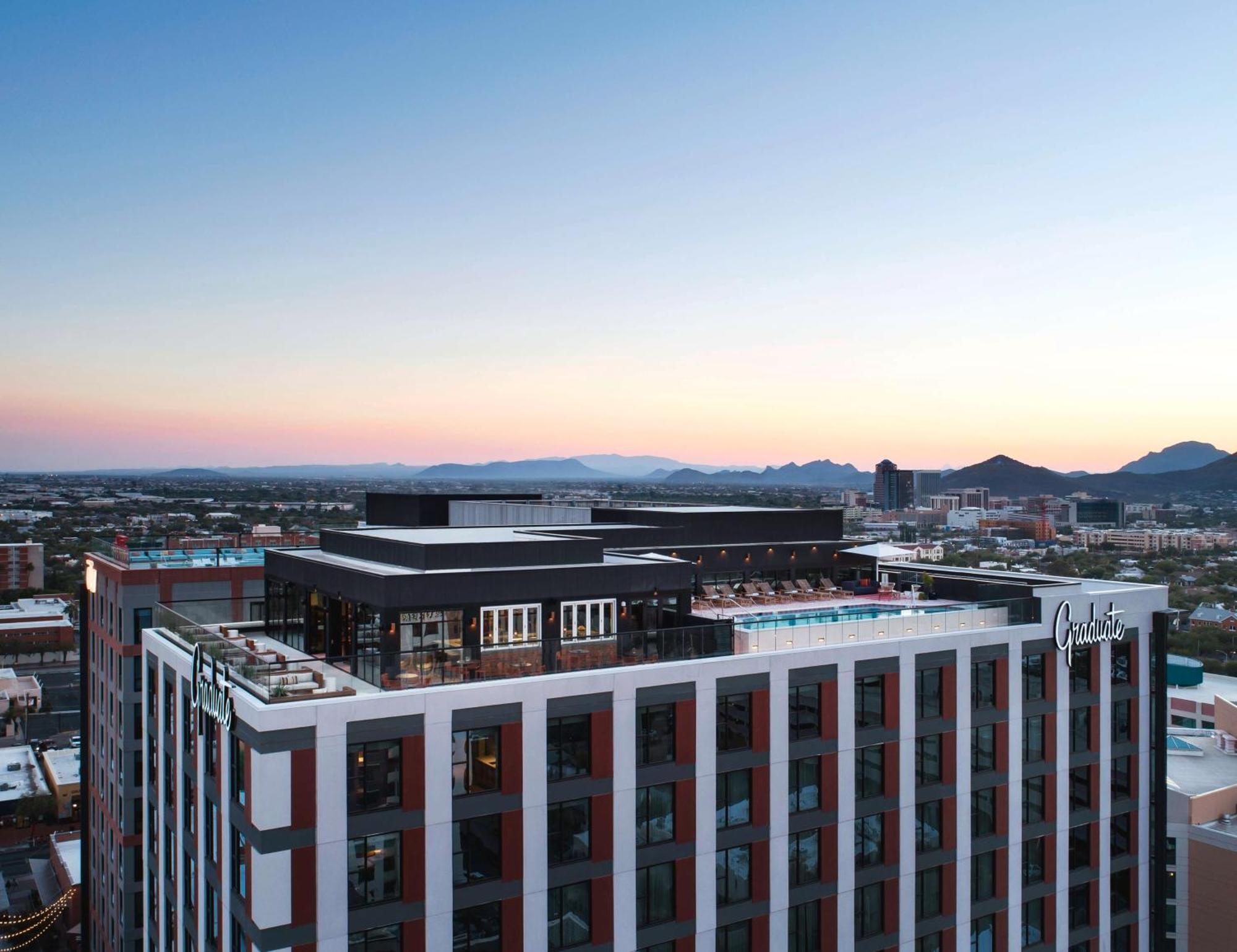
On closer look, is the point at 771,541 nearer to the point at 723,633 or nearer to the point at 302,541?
the point at 723,633

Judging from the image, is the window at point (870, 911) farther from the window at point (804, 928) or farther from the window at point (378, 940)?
the window at point (378, 940)

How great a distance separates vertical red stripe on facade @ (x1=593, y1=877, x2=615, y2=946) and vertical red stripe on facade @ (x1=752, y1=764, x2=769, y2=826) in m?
5.27

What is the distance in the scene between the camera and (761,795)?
2878cm

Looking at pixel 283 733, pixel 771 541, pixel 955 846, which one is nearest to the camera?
pixel 283 733

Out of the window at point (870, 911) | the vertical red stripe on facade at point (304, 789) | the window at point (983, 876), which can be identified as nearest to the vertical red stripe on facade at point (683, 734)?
the window at point (870, 911)

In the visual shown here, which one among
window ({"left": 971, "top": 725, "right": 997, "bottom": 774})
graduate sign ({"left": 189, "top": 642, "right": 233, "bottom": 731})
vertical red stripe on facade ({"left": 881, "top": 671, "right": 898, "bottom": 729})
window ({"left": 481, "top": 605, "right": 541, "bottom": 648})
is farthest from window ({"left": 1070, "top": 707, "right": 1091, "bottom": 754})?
graduate sign ({"left": 189, "top": 642, "right": 233, "bottom": 731})

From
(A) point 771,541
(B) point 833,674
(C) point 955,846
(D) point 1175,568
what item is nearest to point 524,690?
(B) point 833,674

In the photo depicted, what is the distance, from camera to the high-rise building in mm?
45969

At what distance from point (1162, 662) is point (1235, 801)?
23797 millimetres

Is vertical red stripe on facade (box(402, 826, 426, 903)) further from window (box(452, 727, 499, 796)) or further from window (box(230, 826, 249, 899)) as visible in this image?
window (box(230, 826, 249, 899))

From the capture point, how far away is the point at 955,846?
32688 mm

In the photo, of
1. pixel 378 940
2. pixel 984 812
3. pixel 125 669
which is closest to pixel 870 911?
pixel 984 812

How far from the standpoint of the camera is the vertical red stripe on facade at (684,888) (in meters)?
27.4

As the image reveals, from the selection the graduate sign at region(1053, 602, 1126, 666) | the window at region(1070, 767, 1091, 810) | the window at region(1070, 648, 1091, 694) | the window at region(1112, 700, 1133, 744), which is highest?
the graduate sign at region(1053, 602, 1126, 666)
